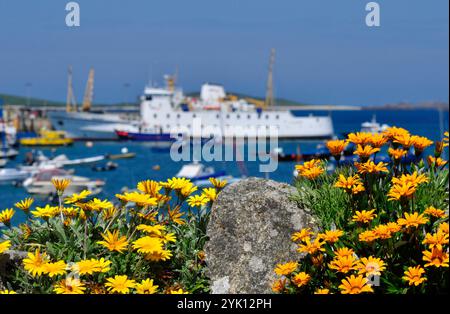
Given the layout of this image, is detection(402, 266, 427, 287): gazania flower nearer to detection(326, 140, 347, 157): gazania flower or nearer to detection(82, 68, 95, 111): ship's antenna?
detection(326, 140, 347, 157): gazania flower

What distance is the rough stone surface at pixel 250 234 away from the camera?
3.54 m

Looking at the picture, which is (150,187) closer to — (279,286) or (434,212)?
(279,286)

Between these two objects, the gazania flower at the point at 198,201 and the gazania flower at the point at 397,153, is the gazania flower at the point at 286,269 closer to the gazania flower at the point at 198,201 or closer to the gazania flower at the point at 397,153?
the gazania flower at the point at 198,201

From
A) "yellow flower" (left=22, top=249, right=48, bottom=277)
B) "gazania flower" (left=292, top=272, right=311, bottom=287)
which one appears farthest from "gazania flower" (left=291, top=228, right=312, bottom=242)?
"yellow flower" (left=22, top=249, right=48, bottom=277)

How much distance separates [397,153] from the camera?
3.80m

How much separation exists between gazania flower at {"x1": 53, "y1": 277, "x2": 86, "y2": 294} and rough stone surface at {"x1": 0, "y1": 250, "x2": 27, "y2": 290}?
458mm

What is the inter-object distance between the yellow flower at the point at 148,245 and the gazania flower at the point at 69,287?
33 centimetres

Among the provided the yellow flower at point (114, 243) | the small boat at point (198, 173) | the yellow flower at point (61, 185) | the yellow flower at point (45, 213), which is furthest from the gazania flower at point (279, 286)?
the small boat at point (198, 173)

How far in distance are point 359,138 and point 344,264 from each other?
3.19 feet

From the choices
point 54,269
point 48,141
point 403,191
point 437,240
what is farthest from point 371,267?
point 48,141

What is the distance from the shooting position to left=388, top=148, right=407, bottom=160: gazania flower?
12.4 feet
